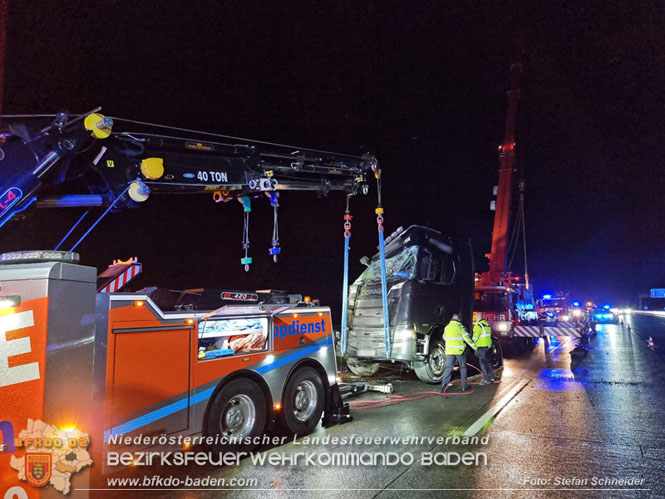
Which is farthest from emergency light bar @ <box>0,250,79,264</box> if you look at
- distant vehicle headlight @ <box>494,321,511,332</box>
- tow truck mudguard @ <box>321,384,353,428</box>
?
distant vehicle headlight @ <box>494,321,511,332</box>

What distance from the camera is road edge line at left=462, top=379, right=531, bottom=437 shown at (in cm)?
669

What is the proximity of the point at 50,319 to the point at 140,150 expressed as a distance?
341 centimetres

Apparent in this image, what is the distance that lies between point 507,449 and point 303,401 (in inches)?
105

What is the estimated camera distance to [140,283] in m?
15.0

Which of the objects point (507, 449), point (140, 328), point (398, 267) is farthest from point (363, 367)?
point (140, 328)

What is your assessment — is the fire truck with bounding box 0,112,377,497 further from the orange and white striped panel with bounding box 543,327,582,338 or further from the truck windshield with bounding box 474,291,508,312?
the orange and white striped panel with bounding box 543,327,582,338

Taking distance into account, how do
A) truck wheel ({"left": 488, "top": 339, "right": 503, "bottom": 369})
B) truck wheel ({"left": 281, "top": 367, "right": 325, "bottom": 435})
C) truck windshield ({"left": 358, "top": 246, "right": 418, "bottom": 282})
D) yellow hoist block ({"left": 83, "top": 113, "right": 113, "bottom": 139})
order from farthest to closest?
1. truck wheel ({"left": 488, "top": 339, "right": 503, "bottom": 369})
2. truck windshield ({"left": 358, "top": 246, "right": 418, "bottom": 282})
3. truck wheel ({"left": 281, "top": 367, "right": 325, "bottom": 435})
4. yellow hoist block ({"left": 83, "top": 113, "right": 113, "bottom": 139})

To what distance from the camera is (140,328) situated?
4.57 m

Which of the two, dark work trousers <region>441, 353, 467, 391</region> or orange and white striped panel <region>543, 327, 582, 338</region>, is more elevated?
orange and white striped panel <region>543, 327, 582, 338</region>

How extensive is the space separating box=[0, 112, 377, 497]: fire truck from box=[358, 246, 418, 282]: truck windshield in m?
3.45

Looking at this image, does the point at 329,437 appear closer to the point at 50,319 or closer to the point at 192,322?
the point at 192,322

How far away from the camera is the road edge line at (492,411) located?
6688mm

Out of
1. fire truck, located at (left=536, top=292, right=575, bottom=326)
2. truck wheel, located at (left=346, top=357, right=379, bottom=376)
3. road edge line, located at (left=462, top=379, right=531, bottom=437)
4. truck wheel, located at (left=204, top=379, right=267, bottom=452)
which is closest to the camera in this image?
truck wheel, located at (left=204, top=379, right=267, bottom=452)

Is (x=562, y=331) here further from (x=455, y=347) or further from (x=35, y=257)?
(x=35, y=257)
